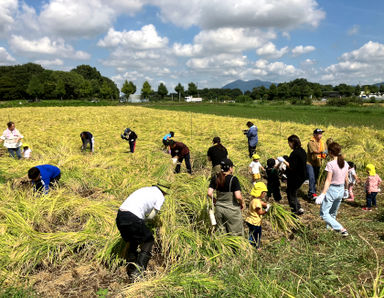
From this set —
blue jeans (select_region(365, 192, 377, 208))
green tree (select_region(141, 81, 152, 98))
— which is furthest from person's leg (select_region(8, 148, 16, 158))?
green tree (select_region(141, 81, 152, 98))

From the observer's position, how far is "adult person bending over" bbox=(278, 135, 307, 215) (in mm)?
5000

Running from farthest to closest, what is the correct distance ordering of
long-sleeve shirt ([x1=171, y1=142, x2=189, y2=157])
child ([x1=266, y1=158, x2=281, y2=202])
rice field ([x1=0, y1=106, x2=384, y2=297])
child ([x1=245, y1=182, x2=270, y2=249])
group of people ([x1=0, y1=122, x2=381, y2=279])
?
long-sleeve shirt ([x1=171, y1=142, x2=189, y2=157])
child ([x1=266, y1=158, x2=281, y2=202])
child ([x1=245, y1=182, x2=270, y2=249])
group of people ([x1=0, y1=122, x2=381, y2=279])
rice field ([x1=0, y1=106, x2=384, y2=297])

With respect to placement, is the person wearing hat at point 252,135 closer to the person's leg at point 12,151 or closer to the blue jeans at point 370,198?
the blue jeans at point 370,198

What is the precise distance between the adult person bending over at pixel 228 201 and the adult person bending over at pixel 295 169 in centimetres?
189

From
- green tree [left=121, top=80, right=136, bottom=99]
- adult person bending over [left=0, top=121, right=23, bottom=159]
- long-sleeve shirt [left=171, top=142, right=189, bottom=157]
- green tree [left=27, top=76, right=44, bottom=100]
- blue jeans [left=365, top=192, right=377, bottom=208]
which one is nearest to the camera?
blue jeans [left=365, top=192, right=377, bottom=208]

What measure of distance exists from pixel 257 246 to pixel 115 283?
236 centimetres

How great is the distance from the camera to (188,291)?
2736 mm

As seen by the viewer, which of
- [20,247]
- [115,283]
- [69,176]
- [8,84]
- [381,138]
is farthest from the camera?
[8,84]

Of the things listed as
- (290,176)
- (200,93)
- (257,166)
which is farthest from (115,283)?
(200,93)

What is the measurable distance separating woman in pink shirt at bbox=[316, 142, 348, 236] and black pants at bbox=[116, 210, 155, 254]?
303 centimetres

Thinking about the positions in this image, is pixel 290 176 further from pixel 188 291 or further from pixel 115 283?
pixel 115 283

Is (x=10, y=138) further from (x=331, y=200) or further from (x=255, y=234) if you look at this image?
(x=331, y=200)

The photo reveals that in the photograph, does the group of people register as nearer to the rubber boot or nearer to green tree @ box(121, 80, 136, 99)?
the rubber boot

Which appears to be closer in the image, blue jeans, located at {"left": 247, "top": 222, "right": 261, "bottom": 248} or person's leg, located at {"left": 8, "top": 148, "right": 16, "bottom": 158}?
blue jeans, located at {"left": 247, "top": 222, "right": 261, "bottom": 248}
